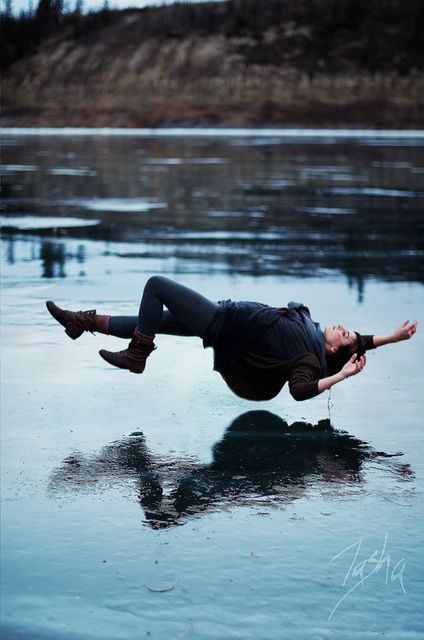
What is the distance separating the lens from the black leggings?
6.35m

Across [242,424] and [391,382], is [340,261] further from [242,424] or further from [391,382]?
[242,424]

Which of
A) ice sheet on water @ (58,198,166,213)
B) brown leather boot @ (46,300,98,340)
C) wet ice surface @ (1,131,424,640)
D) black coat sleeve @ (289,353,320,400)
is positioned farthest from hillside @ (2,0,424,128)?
black coat sleeve @ (289,353,320,400)

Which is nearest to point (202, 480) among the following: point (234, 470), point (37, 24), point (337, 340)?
point (234, 470)

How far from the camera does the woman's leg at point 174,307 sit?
20.8 ft

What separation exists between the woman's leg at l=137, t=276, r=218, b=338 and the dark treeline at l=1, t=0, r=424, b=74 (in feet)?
286

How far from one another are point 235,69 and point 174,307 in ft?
298

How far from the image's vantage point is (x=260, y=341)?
603cm

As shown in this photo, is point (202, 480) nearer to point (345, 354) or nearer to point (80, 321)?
point (345, 354)

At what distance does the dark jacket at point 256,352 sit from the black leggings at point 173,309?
169 mm

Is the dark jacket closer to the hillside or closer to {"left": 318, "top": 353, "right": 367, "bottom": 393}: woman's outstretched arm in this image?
{"left": 318, "top": 353, "right": 367, "bottom": 393}: woman's outstretched arm

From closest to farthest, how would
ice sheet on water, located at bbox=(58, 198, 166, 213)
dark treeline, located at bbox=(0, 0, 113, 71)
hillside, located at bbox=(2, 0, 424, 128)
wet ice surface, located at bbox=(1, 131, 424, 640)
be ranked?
wet ice surface, located at bbox=(1, 131, 424, 640) < ice sheet on water, located at bbox=(58, 198, 166, 213) < hillside, located at bbox=(2, 0, 424, 128) < dark treeline, located at bbox=(0, 0, 113, 71)

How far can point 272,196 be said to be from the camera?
2133 centimetres

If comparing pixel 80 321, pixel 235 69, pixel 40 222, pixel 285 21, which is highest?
pixel 285 21

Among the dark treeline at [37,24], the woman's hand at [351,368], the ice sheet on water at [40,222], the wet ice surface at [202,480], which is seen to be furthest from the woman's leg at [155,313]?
the dark treeline at [37,24]
